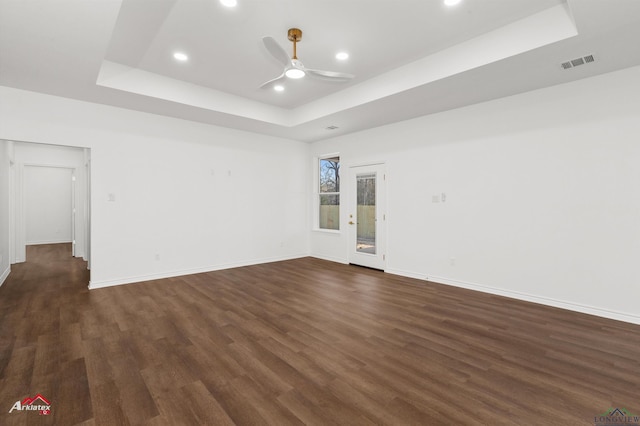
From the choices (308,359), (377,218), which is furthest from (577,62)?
(308,359)

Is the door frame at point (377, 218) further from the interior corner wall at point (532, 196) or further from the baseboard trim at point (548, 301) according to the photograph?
the baseboard trim at point (548, 301)

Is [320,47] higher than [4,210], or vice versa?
[320,47]

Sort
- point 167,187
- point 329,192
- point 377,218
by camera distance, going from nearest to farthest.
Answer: point 167,187
point 377,218
point 329,192

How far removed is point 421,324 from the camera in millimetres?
3316

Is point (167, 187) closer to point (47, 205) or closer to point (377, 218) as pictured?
point (377, 218)

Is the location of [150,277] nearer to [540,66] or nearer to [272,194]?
[272,194]

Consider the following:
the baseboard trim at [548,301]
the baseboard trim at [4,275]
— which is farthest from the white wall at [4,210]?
the baseboard trim at [548,301]

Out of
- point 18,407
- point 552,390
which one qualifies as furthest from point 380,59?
point 18,407

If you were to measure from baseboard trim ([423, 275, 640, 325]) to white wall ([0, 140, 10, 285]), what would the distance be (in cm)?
759

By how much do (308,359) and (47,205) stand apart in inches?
450

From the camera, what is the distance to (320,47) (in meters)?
3.63

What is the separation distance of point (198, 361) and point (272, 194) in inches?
188

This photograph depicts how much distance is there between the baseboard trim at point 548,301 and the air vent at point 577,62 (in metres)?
2.92

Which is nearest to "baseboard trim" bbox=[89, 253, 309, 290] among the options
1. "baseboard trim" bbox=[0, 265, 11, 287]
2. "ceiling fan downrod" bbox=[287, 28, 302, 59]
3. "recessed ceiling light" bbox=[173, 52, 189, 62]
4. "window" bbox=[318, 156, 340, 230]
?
"window" bbox=[318, 156, 340, 230]
